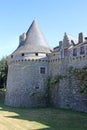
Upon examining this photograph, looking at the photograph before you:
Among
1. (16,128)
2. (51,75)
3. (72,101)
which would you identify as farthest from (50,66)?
(16,128)

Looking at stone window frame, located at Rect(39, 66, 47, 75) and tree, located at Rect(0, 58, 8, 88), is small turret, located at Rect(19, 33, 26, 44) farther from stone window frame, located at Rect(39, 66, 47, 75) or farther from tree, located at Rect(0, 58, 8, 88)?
tree, located at Rect(0, 58, 8, 88)

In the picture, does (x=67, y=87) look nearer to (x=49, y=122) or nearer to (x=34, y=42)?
(x=34, y=42)

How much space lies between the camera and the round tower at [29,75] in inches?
1350

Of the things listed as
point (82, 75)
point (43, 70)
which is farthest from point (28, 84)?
point (82, 75)

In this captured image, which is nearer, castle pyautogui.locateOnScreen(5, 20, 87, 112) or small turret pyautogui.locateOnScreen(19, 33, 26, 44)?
castle pyautogui.locateOnScreen(5, 20, 87, 112)

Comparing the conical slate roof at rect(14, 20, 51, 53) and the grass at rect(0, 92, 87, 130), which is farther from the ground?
the conical slate roof at rect(14, 20, 51, 53)

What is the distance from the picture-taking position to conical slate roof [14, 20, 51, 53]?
35.6 meters

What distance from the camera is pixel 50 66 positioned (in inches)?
1388

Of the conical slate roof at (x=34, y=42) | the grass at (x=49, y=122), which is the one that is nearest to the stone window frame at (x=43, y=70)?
the conical slate roof at (x=34, y=42)

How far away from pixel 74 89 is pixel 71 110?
247cm

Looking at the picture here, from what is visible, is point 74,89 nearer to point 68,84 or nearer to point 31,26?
point 68,84

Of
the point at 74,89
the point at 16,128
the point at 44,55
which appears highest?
the point at 44,55

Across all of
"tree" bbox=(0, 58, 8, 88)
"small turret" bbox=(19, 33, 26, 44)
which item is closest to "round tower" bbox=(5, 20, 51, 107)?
"small turret" bbox=(19, 33, 26, 44)

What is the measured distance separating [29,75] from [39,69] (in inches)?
63.3
